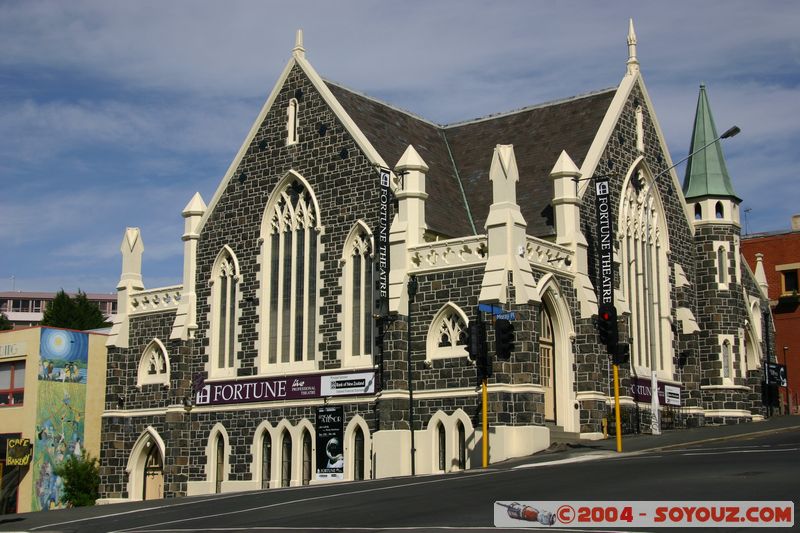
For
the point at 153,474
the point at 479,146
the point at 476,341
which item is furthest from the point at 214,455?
the point at 479,146

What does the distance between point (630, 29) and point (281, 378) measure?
57.6ft

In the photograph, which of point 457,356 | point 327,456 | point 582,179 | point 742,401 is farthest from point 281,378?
point 742,401

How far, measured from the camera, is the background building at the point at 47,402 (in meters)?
42.5

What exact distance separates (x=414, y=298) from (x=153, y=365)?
12330 mm

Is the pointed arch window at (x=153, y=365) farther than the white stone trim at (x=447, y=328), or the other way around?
the pointed arch window at (x=153, y=365)

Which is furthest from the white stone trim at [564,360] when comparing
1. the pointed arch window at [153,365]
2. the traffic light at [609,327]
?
the pointed arch window at [153,365]

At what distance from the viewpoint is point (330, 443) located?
35.8 metres

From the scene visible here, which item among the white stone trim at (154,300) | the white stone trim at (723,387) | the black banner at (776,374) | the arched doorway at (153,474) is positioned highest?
the white stone trim at (154,300)

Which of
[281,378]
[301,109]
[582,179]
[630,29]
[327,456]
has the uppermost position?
[630,29]

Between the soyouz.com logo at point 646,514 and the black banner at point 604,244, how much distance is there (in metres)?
18.6

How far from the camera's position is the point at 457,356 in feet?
108

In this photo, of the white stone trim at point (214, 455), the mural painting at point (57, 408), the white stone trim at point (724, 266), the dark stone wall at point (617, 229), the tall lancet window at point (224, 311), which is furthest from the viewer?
the white stone trim at point (724, 266)

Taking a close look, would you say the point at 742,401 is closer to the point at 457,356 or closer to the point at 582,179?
the point at 582,179

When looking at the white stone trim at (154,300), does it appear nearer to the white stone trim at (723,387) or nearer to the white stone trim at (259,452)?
the white stone trim at (259,452)
